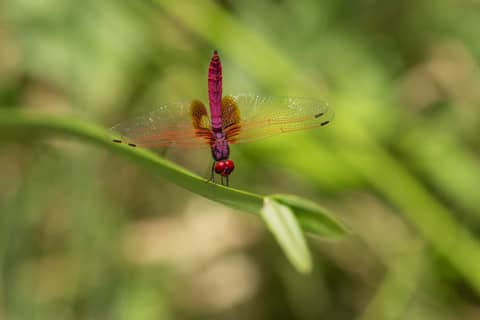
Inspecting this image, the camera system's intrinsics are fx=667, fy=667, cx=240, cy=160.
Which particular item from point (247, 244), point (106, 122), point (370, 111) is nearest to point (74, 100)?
point (106, 122)

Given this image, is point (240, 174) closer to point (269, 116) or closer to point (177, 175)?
point (269, 116)

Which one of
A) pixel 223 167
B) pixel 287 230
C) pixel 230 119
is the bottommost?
pixel 287 230

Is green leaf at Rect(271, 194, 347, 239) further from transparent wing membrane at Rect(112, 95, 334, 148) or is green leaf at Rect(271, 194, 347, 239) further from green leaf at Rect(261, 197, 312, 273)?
transparent wing membrane at Rect(112, 95, 334, 148)

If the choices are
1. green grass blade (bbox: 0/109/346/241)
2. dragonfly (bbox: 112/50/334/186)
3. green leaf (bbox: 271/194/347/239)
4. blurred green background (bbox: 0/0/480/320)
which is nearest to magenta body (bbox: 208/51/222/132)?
dragonfly (bbox: 112/50/334/186)

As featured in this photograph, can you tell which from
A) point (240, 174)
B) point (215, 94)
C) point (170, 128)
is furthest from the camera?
point (240, 174)

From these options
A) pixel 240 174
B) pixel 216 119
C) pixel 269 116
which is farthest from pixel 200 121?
pixel 240 174

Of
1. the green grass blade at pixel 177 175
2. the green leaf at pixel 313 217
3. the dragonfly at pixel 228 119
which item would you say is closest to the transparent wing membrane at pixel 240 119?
the dragonfly at pixel 228 119

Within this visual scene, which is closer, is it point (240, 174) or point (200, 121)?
point (200, 121)

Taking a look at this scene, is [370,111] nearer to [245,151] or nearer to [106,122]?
[245,151]
